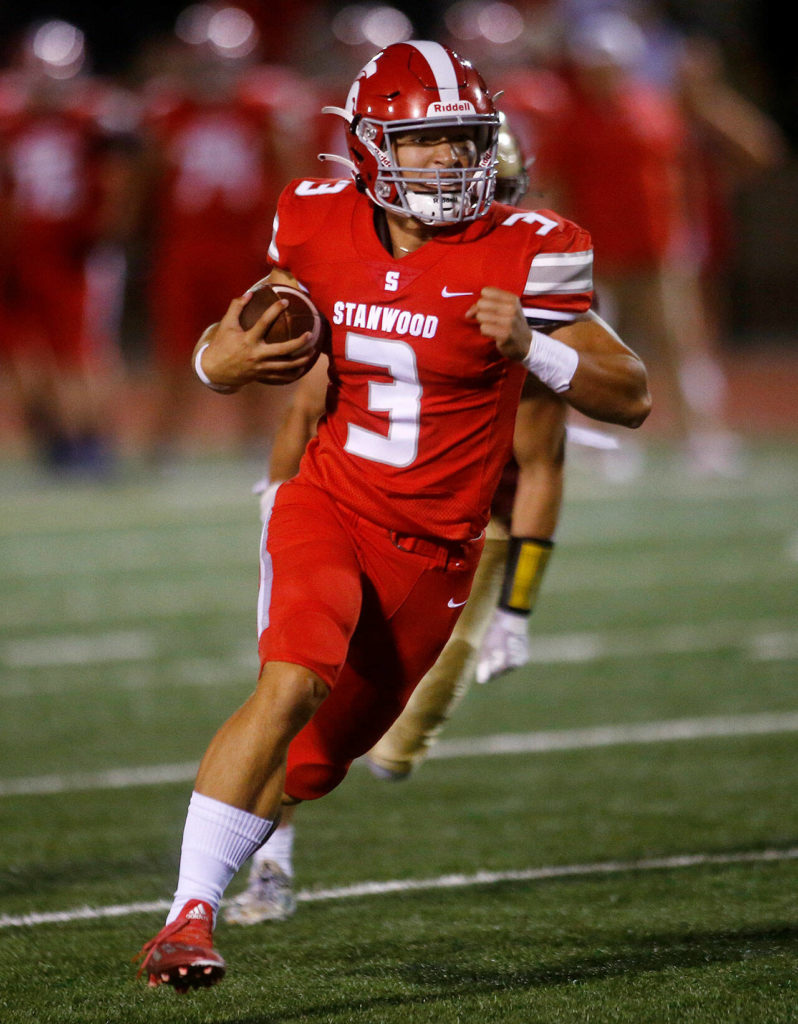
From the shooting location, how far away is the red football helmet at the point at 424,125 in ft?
10.4

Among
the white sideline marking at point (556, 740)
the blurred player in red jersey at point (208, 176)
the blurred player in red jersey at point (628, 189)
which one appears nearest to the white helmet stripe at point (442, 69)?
the white sideline marking at point (556, 740)

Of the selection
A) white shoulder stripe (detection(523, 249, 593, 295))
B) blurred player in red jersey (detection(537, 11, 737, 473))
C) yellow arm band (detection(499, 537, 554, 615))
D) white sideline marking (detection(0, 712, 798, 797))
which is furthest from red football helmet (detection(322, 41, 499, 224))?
blurred player in red jersey (detection(537, 11, 737, 473))

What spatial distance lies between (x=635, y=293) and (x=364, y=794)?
578 cm

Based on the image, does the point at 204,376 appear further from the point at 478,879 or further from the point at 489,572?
the point at 478,879

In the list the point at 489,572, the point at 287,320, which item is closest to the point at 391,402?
the point at 287,320

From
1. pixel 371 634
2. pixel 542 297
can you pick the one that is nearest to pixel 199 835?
pixel 371 634

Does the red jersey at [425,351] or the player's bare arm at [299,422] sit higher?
the red jersey at [425,351]

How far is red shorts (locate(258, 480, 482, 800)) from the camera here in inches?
124

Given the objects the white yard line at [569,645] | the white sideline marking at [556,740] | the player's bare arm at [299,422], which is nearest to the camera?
the player's bare arm at [299,422]

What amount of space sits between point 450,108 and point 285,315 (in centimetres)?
48

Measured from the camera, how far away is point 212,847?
2.73 meters

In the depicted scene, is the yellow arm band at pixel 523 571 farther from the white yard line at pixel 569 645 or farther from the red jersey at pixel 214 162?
the red jersey at pixel 214 162

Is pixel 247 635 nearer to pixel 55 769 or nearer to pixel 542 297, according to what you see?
pixel 55 769

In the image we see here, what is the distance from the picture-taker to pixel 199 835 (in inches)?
108
